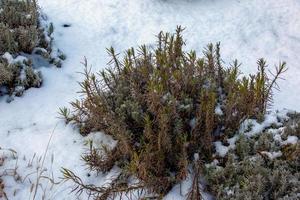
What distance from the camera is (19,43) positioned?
5074mm

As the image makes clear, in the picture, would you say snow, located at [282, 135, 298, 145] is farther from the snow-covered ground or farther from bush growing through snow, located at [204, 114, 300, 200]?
the snow-covered ground

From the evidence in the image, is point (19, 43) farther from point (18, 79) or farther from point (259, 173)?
point (259, 173)

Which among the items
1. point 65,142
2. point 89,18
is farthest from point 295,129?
point 89,18

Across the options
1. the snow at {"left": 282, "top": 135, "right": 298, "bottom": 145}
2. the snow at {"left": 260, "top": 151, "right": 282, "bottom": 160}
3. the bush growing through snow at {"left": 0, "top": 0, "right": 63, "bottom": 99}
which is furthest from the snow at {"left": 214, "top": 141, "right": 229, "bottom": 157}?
the bush growing through snow at {"left": 0, "top": 0, "right": 63, "bottom": 99}

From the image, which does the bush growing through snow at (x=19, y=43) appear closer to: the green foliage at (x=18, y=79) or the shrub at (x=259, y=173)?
the green foliage at (x=18, y=79)

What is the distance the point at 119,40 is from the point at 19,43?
4.35ft

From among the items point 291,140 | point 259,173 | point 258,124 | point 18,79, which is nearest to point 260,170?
point 259,173

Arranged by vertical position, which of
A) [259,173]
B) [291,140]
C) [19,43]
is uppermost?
[19,43]

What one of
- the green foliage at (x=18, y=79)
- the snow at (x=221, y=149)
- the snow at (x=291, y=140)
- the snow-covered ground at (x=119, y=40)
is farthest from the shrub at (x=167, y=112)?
the green foliage at (x=18, y=79)

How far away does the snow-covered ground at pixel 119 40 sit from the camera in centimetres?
413

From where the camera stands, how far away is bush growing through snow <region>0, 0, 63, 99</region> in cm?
470

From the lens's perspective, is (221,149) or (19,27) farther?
(19,27)

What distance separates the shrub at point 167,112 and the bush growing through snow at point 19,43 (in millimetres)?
1042

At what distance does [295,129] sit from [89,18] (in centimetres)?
363
